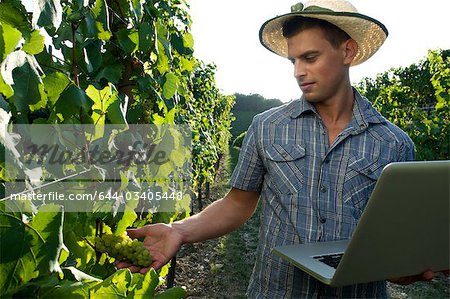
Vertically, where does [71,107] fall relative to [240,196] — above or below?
above

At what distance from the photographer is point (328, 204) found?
1.86 metres

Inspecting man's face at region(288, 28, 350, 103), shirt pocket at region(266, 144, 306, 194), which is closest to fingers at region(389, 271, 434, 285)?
shirt pocket at region(266, 144, 306, 194)

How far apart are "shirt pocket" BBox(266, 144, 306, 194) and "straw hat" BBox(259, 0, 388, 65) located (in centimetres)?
53

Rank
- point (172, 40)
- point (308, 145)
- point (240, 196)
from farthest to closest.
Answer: point (172, 40)
point (240, 196)
point (308, 145)

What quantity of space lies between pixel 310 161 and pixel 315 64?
1.28 ft

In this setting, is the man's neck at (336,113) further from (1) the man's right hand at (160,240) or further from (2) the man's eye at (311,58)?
(1) the man's right hand at (160,240)

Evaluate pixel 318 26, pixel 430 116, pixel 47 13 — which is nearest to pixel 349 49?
pixel 318 26

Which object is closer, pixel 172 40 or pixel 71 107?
pixel 71 107

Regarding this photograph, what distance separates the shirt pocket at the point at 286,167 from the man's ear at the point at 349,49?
436mm

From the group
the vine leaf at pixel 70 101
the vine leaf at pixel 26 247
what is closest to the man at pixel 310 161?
the vine leaf at pixel 70 101

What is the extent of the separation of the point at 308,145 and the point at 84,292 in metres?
1.21

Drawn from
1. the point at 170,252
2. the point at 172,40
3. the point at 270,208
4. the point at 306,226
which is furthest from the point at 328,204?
the point at 172,40

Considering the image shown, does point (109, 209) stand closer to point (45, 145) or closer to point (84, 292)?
point (45, 145)

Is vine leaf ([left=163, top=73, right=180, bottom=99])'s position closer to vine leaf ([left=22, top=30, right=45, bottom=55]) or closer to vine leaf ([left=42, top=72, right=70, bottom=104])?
vine leaf ([left=42, top=72, right=70, bottom=104])
